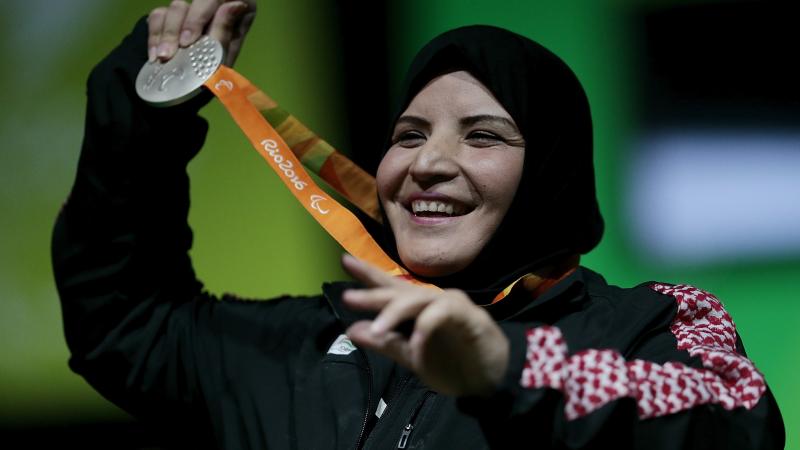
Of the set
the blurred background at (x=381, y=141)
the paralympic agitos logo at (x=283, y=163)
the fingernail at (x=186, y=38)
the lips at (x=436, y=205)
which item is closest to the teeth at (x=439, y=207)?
the lips at (x=436, y=205)

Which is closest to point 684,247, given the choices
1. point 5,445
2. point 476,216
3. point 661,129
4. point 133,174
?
point 661,129

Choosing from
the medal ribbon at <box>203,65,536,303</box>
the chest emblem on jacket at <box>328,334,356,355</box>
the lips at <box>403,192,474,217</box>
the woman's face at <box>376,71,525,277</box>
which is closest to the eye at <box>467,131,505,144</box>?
the woman's face at <box>376,71,525,277</box>

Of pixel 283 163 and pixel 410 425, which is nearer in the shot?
pixel 410 425

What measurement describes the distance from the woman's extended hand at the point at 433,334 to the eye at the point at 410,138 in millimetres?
564

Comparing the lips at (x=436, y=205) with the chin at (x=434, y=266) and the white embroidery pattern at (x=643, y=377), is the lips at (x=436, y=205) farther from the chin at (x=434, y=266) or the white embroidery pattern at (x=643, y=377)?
the white embroidery pattern at (x=643, y=377)

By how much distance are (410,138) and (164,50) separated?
1.41 feet

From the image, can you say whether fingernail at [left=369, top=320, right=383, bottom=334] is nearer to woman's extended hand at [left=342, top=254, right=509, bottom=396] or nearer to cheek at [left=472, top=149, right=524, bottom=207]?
woman's extended hand at [left=342, top=254, right=509, bottom=396]

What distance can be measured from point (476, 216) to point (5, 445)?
123 centimetres

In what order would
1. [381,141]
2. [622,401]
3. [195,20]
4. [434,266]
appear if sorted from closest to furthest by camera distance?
[622,401] < [434,266] < [195,20] < [381,141]

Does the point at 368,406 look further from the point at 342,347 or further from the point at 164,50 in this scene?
the point at 164,50

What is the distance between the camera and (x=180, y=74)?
1.71m

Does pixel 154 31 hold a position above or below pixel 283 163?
above

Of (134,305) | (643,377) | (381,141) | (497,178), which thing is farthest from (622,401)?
(381,141)

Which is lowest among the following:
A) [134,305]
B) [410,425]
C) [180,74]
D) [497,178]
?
[410,425]
